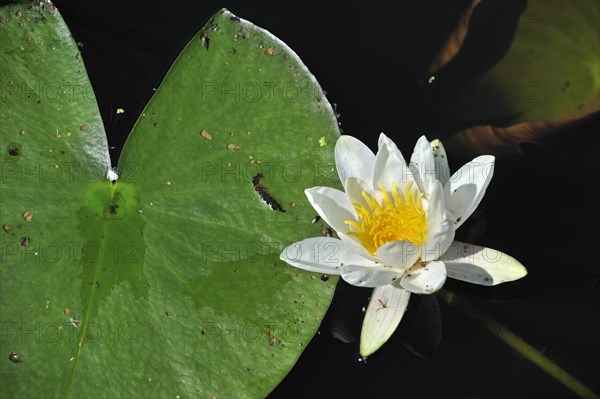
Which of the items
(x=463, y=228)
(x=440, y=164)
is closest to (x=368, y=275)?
(x=440, y=164)

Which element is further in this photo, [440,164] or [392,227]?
[440,164]

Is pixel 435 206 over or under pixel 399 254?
over

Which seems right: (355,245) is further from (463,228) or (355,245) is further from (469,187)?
(463,228)

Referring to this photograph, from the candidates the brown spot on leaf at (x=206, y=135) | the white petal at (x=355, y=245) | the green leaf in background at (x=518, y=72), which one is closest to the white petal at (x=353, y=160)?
the white petal at (x=355, y=245)

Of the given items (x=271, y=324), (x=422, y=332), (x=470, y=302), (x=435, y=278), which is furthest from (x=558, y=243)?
(x=271, y=324)

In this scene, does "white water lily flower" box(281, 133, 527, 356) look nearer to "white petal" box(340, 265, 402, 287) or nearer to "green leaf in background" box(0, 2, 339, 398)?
"white petal" box(340, 265, 402, 287)
